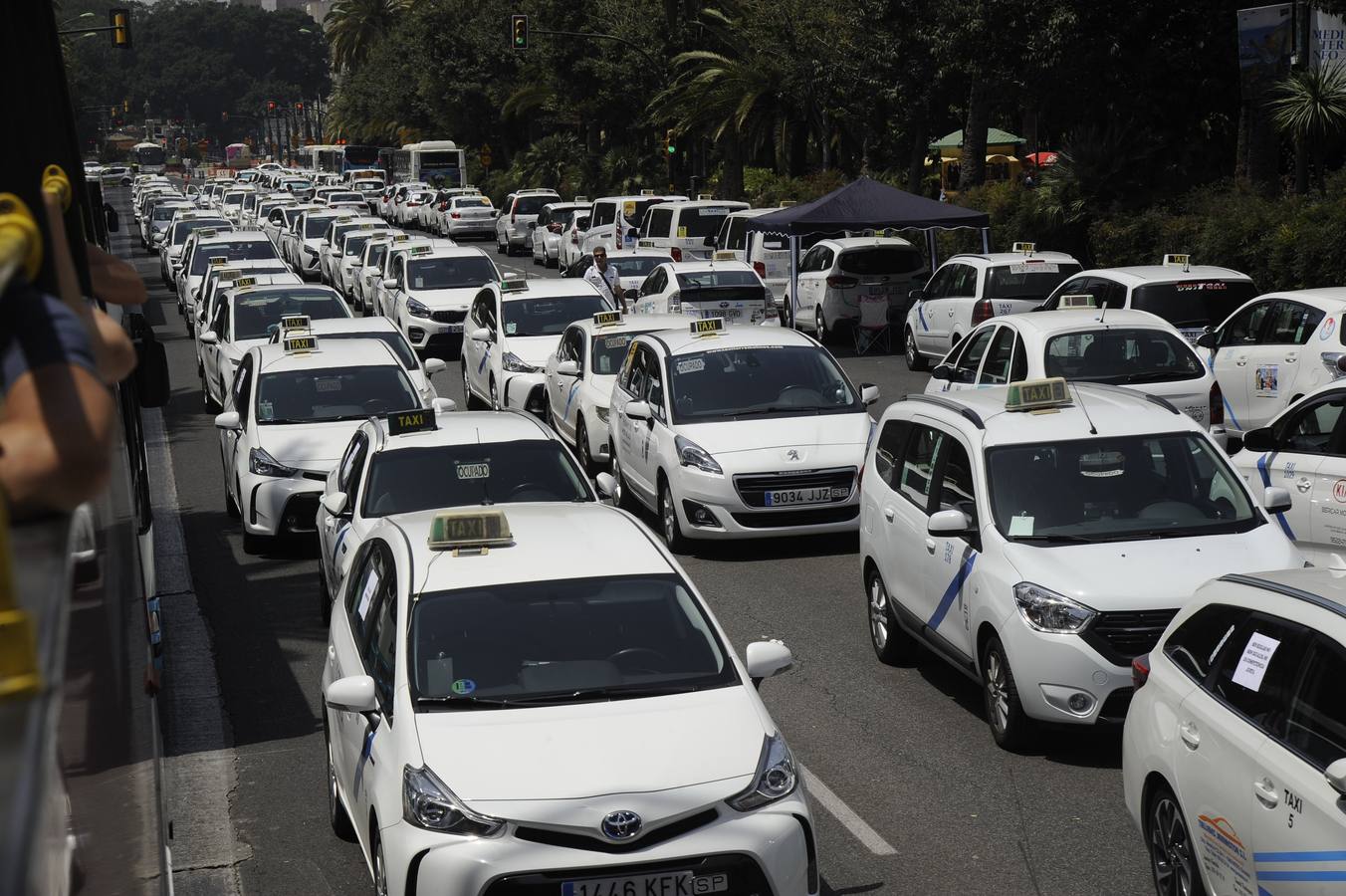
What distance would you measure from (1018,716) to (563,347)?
36.6 ft

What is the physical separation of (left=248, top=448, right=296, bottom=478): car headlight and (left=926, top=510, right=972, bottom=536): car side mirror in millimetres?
6660

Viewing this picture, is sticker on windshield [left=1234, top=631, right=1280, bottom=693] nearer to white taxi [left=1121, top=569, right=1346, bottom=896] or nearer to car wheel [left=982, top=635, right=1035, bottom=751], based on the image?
white taxi [left=1121, top=569, right=1346, bottom=896]

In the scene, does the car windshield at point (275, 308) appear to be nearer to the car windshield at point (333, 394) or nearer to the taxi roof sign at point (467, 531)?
the car windshield at point (333, 394)

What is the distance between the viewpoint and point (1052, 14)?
107 ft

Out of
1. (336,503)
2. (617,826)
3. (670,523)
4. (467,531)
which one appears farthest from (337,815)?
(670,523)

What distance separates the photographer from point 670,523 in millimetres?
14055

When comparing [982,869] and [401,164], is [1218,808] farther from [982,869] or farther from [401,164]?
[401,164]

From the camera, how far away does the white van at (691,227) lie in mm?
36906

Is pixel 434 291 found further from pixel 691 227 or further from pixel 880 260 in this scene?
pixel 691 227

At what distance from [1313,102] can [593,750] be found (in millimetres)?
25828

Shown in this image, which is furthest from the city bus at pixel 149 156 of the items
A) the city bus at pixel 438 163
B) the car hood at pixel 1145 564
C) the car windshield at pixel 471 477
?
the car hood at pixel 1145 564

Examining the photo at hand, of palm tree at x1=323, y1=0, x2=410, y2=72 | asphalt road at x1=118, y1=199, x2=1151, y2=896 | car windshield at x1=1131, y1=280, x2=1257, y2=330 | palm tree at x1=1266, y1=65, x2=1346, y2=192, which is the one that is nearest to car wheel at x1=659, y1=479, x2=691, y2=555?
asphalt road at x1=118, y1=199, x2=1151, y2=896

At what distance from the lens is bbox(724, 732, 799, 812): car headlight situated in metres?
5.99

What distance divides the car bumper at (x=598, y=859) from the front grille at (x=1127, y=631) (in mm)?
2663
